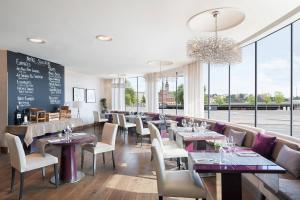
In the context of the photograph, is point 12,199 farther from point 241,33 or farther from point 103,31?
point 241,33

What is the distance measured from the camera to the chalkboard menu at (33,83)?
5.67 m

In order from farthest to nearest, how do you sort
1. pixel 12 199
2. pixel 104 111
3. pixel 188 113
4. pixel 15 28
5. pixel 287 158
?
pixel 104 111 → pixel 188 113 → pixel 15 28 → pixel 12 199 → pixel 287 158

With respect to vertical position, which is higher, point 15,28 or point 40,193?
point 15,28

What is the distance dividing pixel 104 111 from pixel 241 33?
886cm

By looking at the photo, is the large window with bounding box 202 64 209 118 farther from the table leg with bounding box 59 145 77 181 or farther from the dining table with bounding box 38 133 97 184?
the table leg with bounding box 59 145 77 181

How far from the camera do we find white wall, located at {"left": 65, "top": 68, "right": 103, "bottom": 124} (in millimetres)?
9047

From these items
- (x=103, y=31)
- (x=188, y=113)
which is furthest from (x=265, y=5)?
(x=188, y=113)

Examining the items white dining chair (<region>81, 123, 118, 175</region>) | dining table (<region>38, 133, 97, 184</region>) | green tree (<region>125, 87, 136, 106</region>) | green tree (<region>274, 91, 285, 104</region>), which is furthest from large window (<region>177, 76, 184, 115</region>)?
dining table (<region>38, 133, 97, 184</region>)

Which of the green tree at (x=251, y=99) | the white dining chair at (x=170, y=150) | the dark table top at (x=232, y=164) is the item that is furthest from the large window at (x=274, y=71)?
the dark table top at (x=232, y=164)

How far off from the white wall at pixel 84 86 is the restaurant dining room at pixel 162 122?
146 centimetres

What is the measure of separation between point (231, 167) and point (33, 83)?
622cm

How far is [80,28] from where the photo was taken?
13.0ft

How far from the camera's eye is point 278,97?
15.9 feet

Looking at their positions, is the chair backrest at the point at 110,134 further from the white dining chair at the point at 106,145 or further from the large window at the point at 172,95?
the large window at the point at 172,95
